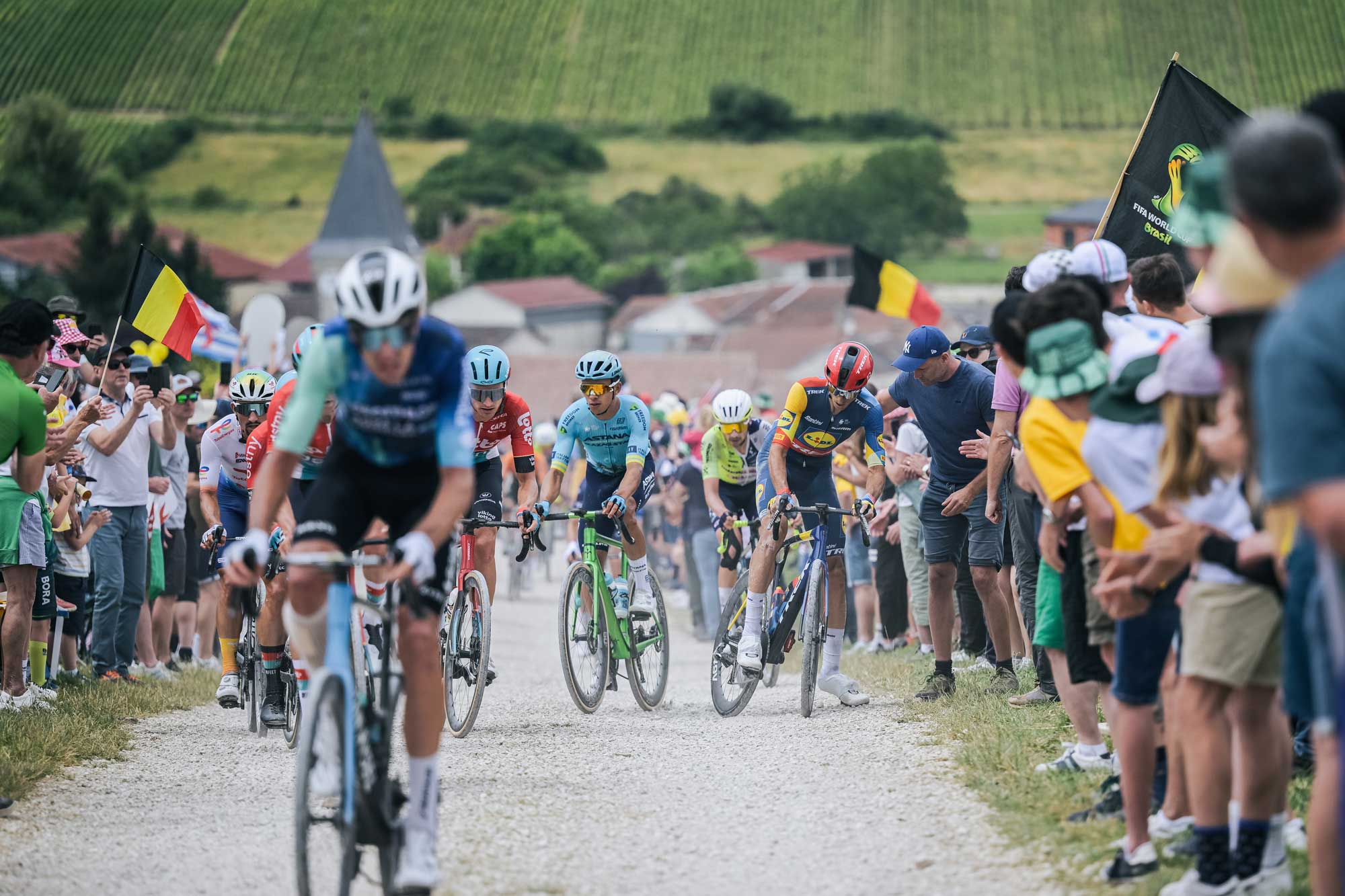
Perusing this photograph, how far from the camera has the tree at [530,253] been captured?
144125 mm

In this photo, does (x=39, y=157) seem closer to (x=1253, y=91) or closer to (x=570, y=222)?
(x=570, y=222)

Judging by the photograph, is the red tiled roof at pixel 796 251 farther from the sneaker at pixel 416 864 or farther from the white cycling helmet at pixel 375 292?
the sneaker at pixel 416 864

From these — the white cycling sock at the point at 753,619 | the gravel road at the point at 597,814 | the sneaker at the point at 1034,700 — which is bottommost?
the gravel road at the point at 597,814

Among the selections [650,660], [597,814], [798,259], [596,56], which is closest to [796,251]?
[798,259]

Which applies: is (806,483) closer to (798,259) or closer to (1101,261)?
(1101,261)

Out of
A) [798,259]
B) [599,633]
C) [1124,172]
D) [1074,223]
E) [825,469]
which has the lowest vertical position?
[599,633]

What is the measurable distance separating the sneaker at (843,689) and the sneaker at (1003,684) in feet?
3.05

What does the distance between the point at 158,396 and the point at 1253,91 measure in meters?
102

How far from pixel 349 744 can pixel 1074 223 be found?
101 meters

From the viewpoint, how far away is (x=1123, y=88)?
131375 mm

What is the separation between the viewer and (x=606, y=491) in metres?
12.3

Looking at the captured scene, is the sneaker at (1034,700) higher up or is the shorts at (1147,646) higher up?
the shorts at (1147,646)

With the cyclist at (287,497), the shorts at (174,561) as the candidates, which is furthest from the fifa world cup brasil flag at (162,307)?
the cyclist at (287,497)

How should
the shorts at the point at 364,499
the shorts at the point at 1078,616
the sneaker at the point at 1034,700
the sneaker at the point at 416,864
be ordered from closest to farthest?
the sneaker at the point at 416,864
the shorts at the point at 364,499
the shorts at the point at 1078,616
the sneaker at the point at 1034,700
